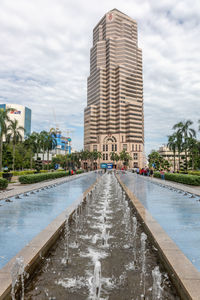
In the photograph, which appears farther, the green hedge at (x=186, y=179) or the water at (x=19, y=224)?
the green hedge at (x=186, y=179)

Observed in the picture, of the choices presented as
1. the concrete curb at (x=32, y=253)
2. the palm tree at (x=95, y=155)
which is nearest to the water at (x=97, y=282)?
the concrete curb at (x=32, y=253)

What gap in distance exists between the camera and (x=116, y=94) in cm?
13750

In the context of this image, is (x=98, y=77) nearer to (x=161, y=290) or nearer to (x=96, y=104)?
(x=96, y=104)

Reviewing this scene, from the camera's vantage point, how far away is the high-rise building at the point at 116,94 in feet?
438

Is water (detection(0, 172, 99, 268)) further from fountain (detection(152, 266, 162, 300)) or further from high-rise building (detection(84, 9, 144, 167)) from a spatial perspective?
high-rise building (detection(84, 9, 144, 167))

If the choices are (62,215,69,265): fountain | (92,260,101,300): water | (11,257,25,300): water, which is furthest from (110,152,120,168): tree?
(92,260,101,300): water

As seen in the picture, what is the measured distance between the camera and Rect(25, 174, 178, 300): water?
393 cm

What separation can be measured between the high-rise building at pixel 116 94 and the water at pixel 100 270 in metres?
124

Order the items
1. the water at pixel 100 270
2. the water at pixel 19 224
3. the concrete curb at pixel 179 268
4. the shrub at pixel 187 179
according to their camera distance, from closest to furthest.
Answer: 1. the concrete curb at pixel 179 268
2. the water at pixel 100 270
3. the water at pixel 19 224
4. the shrub at pixel 187 179

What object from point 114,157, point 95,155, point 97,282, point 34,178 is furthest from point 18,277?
point 95,155

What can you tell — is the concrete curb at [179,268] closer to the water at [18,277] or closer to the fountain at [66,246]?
the fountain at [66,246]

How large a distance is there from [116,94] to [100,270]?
13886cm

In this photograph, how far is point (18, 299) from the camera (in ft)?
12.3

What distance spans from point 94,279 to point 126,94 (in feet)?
455
